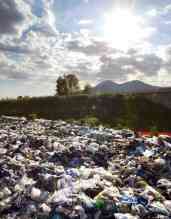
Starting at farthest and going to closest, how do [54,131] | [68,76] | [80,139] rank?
1. [68,76]
2. [54,131]
3. [80,139]

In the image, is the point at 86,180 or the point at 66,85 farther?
the point at 66,85

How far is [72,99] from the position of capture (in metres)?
19.3

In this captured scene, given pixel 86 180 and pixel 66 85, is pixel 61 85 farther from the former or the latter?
pixel 86 180

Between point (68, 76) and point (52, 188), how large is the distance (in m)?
32.0

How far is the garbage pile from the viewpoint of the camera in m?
3.54

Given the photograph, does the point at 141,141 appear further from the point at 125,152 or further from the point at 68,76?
the point at 68,76

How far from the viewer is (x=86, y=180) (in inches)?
174

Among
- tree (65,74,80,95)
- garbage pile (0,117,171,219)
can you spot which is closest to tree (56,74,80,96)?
tree (65,74,80,95)

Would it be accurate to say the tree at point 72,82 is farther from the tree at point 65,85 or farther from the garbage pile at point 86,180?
the garbage pile at point 86,180

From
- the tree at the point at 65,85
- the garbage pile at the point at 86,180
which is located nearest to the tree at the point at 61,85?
the tree at the point at 65,85

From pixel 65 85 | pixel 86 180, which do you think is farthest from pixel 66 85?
pixel 86 180

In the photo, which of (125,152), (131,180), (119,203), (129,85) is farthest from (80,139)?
(129,85)

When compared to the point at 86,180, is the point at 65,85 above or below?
above

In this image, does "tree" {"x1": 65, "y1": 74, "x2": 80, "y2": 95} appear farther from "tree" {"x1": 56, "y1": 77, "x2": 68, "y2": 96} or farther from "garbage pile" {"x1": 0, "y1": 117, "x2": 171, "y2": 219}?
"garbage pile" {"x1": 0, "y1": 117, "x2": 171, "y2": 219}
